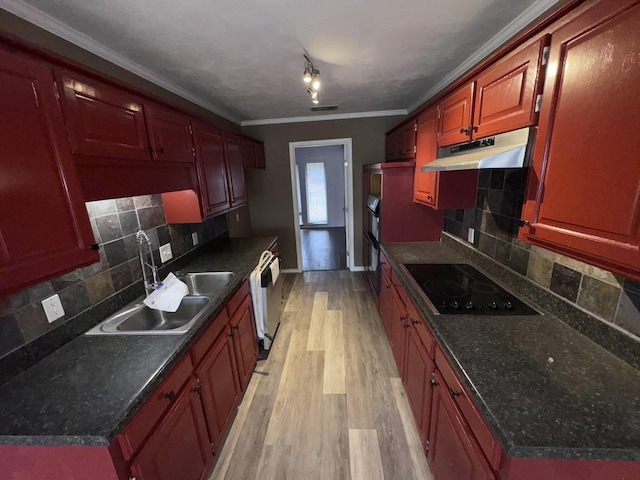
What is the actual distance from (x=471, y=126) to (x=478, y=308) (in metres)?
1.03

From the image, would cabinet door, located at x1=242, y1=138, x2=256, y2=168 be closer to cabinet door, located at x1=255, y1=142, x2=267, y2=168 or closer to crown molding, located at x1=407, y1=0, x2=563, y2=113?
cabinet door, located at x1=255, y1=142, x2=267, y2=168

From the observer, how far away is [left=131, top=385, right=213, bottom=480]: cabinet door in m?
0.99

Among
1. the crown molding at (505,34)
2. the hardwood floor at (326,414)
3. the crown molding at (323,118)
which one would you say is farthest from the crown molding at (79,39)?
the hardwood floor at (326,414)

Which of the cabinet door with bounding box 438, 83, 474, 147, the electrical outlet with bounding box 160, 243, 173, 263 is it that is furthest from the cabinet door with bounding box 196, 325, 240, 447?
the cabinet door with bounding box 438, 83, 474, 147

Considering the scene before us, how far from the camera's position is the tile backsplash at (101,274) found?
1083 millimetres

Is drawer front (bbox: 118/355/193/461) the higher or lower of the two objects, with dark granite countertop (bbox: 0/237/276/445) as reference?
lower

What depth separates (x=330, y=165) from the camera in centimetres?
739

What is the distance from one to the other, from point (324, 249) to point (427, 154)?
12.4ft

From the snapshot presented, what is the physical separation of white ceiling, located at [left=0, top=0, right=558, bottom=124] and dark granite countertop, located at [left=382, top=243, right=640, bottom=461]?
5.27ft

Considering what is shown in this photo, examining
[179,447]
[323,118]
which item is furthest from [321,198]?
[179,447]

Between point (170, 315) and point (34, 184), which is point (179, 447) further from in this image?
point (34, 184)

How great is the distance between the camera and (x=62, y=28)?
134cm

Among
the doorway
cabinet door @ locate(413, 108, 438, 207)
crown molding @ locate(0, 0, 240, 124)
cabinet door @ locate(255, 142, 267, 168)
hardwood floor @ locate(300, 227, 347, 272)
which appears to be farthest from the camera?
the doorway

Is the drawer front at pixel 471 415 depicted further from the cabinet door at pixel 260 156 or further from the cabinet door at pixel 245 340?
the cabinet door at pixel 260 156
